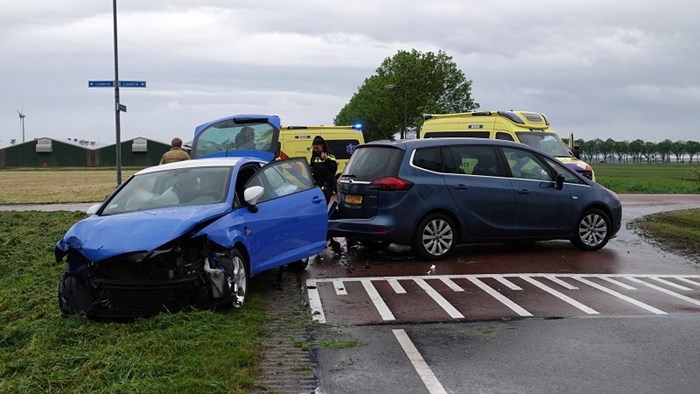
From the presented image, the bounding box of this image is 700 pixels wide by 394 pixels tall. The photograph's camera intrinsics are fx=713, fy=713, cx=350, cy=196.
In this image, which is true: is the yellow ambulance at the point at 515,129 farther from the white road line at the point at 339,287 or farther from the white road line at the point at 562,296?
the white road line at the point at 339,287

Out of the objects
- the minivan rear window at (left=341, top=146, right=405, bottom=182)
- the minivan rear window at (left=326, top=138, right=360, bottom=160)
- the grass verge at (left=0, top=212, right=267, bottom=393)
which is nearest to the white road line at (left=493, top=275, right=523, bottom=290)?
the minivan rear window at (left=341, top=146, right=405, bottom=182)

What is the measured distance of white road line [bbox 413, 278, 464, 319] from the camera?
22.8 feet

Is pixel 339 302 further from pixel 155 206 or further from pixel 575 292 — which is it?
pixel 575 292

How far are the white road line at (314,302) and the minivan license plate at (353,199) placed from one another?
1.82m

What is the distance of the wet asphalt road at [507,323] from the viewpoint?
507 cm

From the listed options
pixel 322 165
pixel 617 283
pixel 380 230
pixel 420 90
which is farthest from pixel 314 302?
pixel 420 90

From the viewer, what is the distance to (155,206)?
24.4 ft

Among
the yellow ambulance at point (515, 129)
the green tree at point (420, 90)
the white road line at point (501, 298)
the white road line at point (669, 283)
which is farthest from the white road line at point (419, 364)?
the green tree at point (420, 90)

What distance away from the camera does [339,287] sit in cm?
838

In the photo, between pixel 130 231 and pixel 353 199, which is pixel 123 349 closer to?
pixel 130 231

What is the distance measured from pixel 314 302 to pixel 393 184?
2.88 m

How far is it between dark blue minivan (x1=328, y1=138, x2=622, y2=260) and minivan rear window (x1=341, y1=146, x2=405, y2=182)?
0.05 feet

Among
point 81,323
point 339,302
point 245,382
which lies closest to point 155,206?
point 81,323

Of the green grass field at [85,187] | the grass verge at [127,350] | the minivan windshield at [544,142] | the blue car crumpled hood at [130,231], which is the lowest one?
the grass verge at [127,350]
